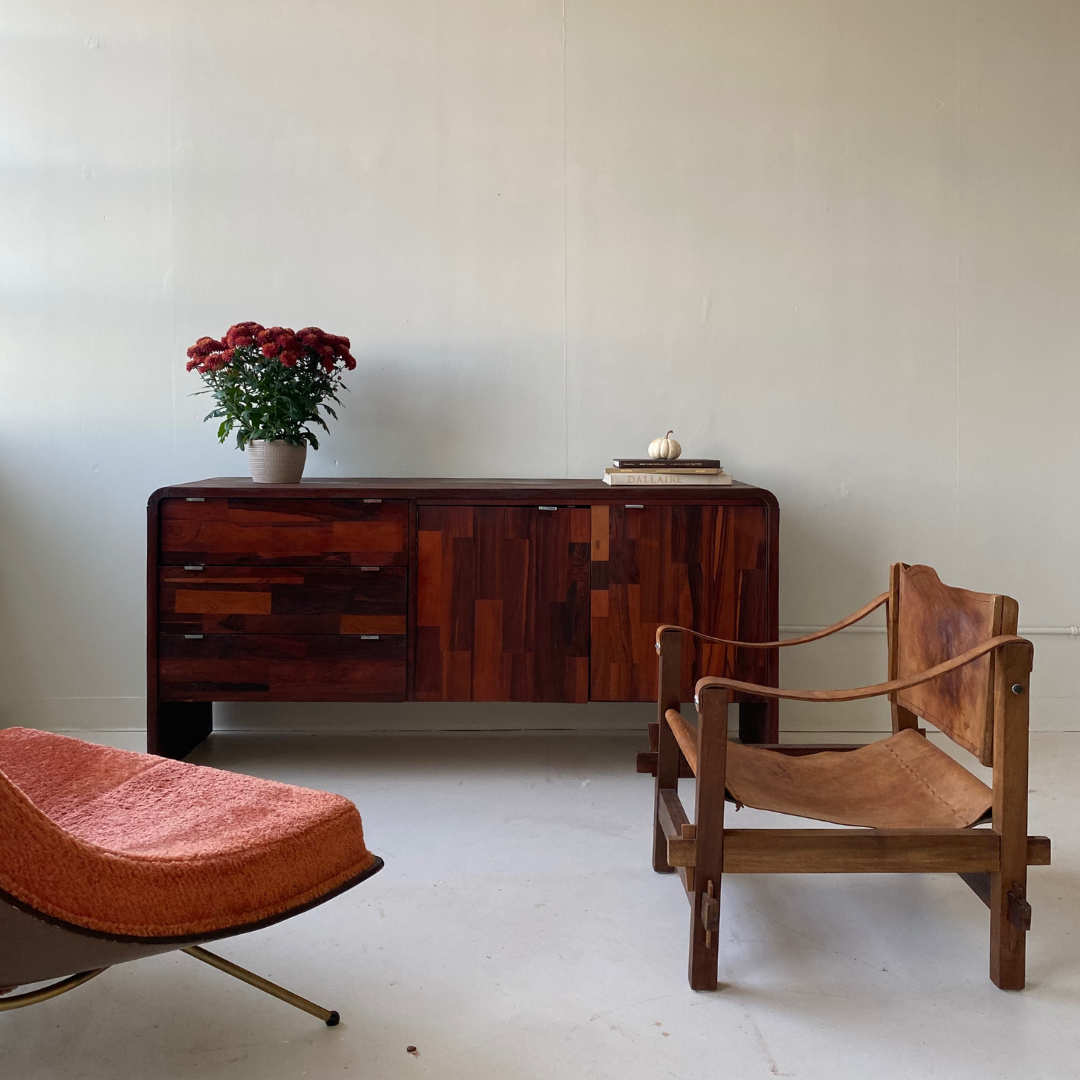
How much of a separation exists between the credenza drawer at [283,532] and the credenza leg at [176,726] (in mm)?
450

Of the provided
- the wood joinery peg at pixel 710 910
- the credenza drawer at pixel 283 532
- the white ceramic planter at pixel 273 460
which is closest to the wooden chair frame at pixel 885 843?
the wood joinery peg at pixel 710 910

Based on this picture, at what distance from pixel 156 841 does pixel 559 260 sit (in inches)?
92.9

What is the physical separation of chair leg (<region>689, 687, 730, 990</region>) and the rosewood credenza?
1144 millimetres

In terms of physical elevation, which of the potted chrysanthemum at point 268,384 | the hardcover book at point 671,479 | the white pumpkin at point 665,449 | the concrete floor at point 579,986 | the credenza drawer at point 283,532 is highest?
the potted chrysanthemum at point 268,384

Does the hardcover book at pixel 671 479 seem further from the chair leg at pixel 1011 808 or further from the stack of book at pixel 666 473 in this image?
the chair leg at pixel 1011 808

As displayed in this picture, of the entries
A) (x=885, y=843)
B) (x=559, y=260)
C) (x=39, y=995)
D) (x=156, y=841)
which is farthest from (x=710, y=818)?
(x=559, y=260)

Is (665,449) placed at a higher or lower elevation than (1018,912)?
higher

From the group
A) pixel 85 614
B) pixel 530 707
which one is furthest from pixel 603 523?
pixel 85 614

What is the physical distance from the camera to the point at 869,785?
1897mm

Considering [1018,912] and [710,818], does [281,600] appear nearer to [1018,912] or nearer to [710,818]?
[710,818]

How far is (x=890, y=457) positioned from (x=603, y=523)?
1.15 m

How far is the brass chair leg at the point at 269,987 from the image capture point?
1.50 meters

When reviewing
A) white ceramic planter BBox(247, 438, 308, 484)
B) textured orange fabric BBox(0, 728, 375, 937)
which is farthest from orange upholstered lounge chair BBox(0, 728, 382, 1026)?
white ceramic planter BBox(247, 438, 308, 484)

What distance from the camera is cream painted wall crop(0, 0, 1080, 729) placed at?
10.3ft
